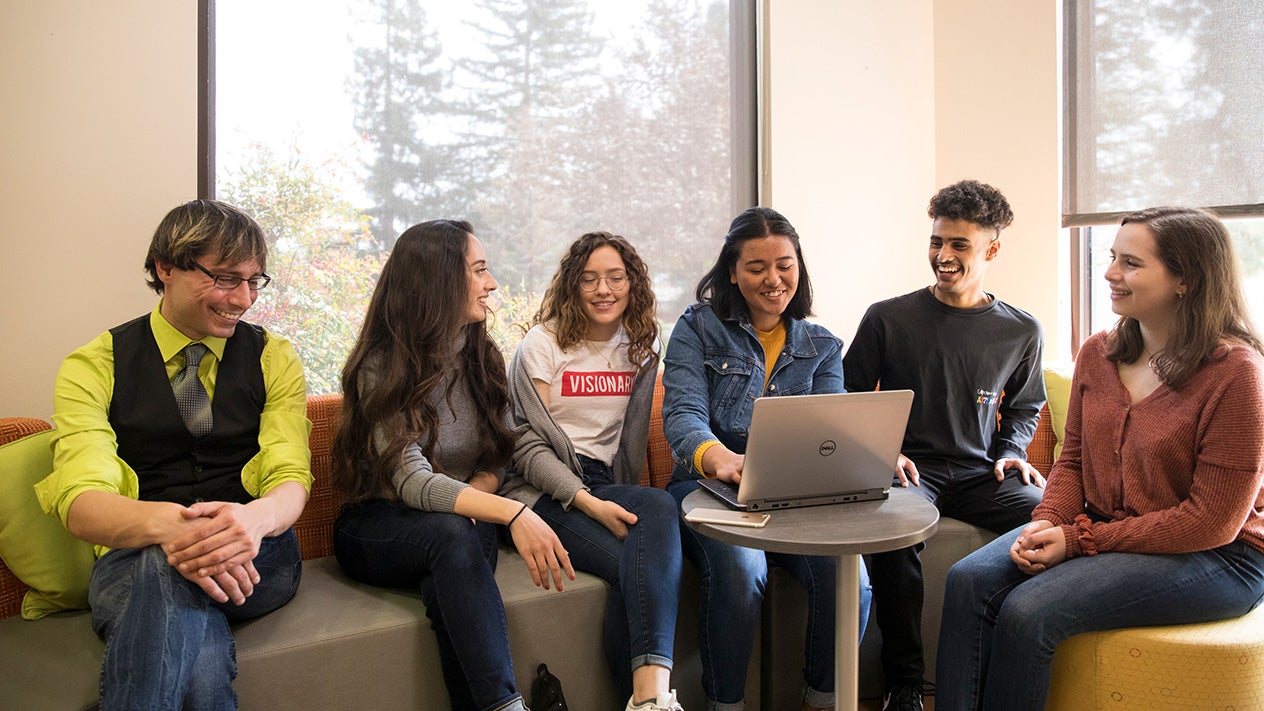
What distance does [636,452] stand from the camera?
7.95 feet

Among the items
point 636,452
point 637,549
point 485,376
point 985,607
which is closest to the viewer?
point 985,607

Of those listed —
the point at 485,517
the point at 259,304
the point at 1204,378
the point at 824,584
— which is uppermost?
the point at 259,304

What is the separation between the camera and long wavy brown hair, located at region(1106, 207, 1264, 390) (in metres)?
1.82

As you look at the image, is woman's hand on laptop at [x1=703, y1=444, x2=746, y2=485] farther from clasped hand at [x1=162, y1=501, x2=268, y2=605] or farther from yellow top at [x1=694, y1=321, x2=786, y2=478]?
clasped hand at [x1=162, y1=501, x2=268, y2=605]

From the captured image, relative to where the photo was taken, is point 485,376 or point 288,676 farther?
point 485,376

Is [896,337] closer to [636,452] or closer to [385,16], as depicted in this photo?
[636,452]

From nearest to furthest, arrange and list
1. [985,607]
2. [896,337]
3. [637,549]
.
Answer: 1. [985,607]
2. [637,549]
3. [896,337]

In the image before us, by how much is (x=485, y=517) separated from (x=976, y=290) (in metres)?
1.56

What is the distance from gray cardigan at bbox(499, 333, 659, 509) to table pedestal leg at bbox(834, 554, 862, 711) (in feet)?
2.24

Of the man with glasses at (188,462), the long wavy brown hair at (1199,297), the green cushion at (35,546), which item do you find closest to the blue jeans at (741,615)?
the long wavy brown hair at (1199,297)

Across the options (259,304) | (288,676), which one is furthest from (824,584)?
(259,304)

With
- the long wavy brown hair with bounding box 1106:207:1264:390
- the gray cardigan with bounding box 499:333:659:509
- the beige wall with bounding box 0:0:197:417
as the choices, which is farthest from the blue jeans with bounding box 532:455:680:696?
the beige wall with bounding box 0:0:197:417

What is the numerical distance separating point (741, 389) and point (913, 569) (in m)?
0.59

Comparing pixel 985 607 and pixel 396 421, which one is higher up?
pixel 396 421
